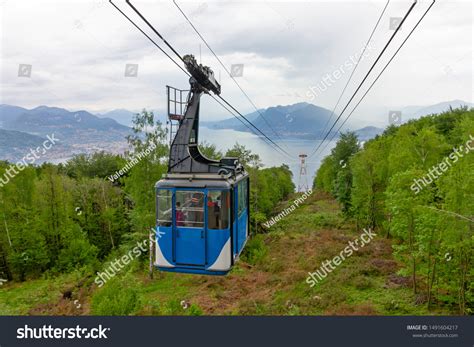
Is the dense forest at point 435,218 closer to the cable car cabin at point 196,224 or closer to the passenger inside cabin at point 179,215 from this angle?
the cable car cabin at point 196,224

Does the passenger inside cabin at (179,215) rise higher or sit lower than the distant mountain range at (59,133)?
lower

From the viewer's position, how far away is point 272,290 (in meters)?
15.4

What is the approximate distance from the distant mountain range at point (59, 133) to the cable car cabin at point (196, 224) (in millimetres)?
41893

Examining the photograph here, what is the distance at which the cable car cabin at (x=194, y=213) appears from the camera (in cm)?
769

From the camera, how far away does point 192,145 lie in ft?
28.3

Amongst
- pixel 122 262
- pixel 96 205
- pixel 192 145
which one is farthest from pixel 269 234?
pixel 192 145

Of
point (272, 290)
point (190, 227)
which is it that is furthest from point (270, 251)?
point (190, 227)

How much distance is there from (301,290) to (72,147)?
48558 mm

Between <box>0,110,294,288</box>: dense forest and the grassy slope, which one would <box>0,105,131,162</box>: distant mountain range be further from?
the grassy slope

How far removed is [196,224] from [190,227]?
0.16 m

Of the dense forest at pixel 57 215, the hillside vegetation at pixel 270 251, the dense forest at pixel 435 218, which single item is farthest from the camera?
the dense forest at pixel 57 215

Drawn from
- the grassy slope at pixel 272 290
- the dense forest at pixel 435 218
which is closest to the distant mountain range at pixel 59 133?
the grassy slope at pixel 272 290

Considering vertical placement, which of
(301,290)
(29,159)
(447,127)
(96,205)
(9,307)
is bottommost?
(9,307)

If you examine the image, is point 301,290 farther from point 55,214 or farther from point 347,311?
point 55,214
